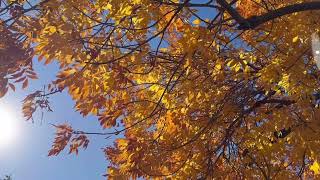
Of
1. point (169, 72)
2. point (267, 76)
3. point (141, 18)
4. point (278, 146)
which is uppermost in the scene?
point (169, 72)

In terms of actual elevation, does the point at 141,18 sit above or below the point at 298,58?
above

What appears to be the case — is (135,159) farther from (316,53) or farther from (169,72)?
(316,53)

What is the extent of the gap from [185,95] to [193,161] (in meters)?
1.10

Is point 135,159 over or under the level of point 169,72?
under

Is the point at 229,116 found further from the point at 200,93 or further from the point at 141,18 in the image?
the point at 141,18

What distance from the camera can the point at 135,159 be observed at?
22.7 feet

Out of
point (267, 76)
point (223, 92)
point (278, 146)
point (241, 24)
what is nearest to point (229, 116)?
point (223, 92)

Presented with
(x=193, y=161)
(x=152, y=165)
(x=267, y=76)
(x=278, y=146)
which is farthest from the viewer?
(x=193, y=161)

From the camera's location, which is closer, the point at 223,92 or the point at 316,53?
the point at 316,53

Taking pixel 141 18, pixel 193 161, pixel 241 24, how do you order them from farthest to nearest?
pixel 193 161, pixel 141 18, pixel 241 24

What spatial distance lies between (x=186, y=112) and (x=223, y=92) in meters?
0.81

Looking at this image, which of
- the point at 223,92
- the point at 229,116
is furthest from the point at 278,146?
the point at 223,92

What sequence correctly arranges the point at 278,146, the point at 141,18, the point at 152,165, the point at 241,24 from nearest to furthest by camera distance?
the point at 241,24
the point at 141,18
the point at 278,146
the point at 152,165

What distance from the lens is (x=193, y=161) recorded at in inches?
305
